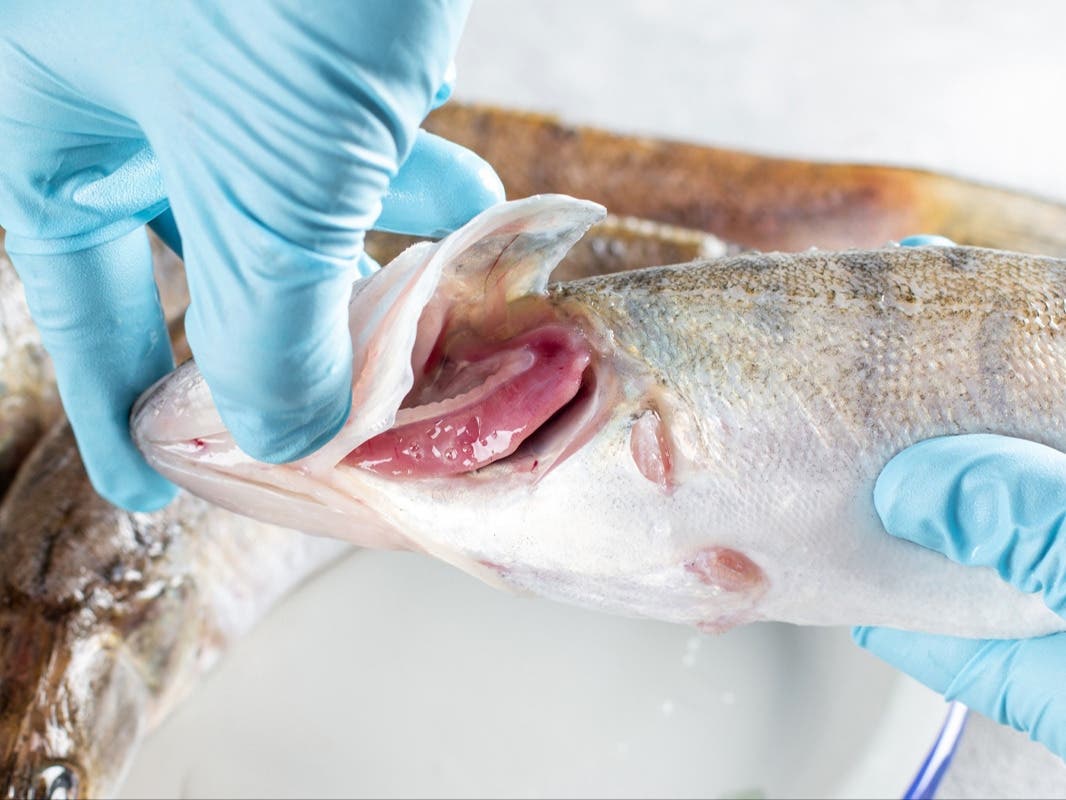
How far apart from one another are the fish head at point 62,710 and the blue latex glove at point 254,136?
30.9 inches

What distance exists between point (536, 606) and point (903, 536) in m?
0.96

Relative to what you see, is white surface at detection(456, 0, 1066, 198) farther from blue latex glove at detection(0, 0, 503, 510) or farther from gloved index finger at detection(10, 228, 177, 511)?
blue latex glove at detection(0, 0, 503, 510)

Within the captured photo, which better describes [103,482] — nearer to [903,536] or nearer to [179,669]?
[179,669]

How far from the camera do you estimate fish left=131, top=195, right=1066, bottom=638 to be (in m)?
0.92

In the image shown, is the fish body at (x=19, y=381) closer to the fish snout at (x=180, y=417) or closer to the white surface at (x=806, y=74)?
the fish snout at (x=180, y=417)

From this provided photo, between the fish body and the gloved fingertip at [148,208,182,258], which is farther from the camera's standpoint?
the fish body

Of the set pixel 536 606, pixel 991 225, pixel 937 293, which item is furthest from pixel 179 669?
pixel 991 225

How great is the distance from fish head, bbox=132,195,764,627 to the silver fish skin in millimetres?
756

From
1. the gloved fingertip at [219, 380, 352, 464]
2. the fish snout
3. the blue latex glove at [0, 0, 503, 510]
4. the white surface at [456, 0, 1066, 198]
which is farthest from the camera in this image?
the white surface at [456, 0, 1066, 198]

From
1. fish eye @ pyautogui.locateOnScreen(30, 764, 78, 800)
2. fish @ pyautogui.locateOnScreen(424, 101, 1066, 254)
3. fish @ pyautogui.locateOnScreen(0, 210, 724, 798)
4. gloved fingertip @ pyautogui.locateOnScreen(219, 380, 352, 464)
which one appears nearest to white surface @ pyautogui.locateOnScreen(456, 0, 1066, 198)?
fish @ pyautogui.locateOnScreen(424, 101, 1066, 254)

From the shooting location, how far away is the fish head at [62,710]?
4.67ft

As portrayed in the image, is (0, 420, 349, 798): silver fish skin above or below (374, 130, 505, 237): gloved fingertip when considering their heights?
below

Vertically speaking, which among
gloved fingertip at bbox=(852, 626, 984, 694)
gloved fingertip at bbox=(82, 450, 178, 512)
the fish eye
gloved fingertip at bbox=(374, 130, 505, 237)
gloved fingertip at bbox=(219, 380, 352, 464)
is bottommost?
the fish eye

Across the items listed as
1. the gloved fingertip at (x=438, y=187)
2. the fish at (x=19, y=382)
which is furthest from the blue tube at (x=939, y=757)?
the fish at (x=19, y=382)
